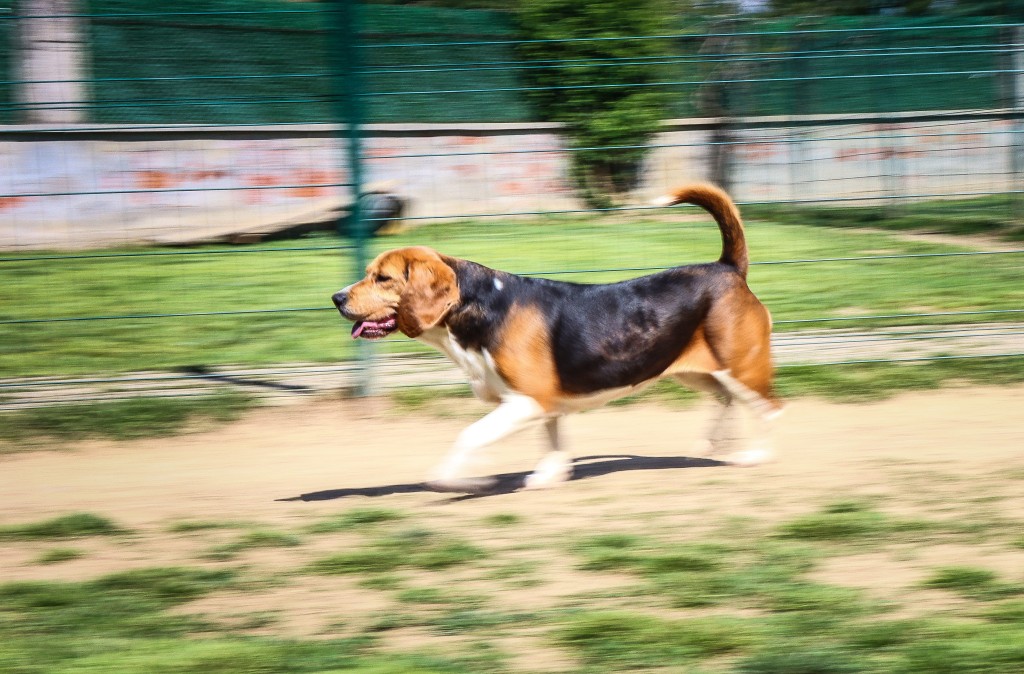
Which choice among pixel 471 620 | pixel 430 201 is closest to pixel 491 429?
pixel 471 620

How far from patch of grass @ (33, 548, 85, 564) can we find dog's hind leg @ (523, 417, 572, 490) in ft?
6.81

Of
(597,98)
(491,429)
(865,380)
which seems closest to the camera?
(491,429)

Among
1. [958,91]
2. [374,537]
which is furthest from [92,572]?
[958,91]

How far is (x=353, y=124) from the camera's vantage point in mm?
7590

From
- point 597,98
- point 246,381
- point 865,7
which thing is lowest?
point 246,381

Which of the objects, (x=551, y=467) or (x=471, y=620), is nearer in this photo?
(x=471, y=620)

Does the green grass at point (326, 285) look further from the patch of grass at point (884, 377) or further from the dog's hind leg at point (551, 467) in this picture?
the dog's hind leg at point (551, 467)

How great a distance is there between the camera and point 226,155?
961 cm

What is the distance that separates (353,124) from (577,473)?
9.83 ft

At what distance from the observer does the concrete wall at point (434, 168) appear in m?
9.29

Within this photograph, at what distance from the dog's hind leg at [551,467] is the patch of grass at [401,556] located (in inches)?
38.7

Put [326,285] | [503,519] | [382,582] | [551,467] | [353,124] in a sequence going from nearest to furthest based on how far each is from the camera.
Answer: [382,582]
[503,519]
[551,467]
[353,124]
[326,285]

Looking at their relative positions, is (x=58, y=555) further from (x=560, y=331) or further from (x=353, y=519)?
(x=560, y=331)

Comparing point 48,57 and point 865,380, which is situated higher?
point 48,57
